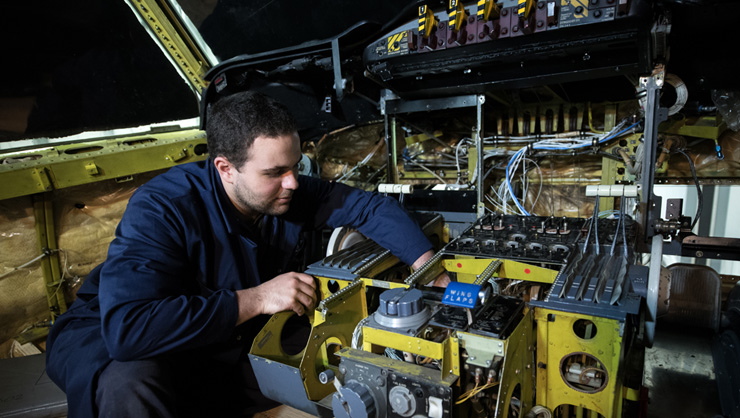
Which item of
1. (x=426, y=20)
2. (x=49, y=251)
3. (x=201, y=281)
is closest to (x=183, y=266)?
(x=201, y=281)

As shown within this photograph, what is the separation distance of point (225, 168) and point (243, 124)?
→ 216 millimetres

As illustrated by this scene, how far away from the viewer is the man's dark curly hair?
4.84 feet

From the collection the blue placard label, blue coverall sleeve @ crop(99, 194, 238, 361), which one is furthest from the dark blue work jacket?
the blue placard label

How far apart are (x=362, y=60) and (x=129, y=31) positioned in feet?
6.34

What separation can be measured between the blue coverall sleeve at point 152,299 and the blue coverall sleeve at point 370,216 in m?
0.71

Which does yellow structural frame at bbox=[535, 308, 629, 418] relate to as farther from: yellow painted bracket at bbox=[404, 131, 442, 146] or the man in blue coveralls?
yellow painted bracket at bbox=[404, 131, 442, 146]

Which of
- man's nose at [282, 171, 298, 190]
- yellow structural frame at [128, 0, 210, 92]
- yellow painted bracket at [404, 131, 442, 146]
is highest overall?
yellow structural frame at [128, 0, 210, 92]

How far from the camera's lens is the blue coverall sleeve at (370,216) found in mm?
1750

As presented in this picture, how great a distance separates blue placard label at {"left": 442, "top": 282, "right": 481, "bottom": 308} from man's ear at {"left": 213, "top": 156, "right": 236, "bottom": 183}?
970 millimetres

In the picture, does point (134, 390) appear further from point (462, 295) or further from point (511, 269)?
point (511, 269)

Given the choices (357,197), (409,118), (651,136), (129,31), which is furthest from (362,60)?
(129,31)

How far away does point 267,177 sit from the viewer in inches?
59.7

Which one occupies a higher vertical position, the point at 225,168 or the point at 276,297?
the point at 225,168

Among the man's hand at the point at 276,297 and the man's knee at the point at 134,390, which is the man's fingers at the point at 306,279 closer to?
the man's hand at the point at 276,297
